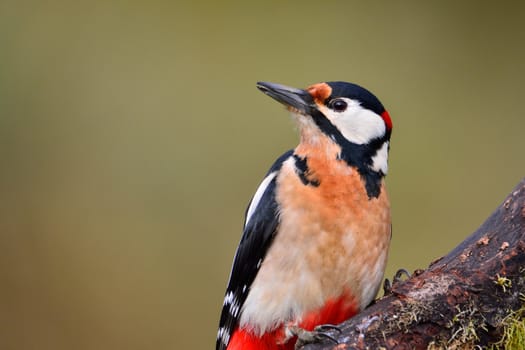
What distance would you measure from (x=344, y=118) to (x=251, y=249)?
0.59m

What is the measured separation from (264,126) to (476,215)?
1.36 meters

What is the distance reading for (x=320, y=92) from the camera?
291 centimetres

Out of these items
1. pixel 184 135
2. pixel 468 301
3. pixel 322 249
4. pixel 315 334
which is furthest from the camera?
pixel 184 135

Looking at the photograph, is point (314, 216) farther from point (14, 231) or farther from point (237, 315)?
point (14, 231)

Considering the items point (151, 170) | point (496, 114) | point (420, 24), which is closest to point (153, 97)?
point (151, 170)

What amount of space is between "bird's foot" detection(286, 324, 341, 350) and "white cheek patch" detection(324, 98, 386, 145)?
2.41 ft

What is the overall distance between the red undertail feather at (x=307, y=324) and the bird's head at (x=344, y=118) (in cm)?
50

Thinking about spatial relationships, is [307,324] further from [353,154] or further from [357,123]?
[357,123]

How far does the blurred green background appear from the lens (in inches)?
185

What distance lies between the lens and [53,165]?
495 cm

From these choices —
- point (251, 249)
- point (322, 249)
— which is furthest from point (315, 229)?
point (251, 249)

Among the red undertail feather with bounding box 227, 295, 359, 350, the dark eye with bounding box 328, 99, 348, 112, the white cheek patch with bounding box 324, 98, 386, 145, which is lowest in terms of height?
the red undertail feather with bounding box 227, 295, 359, 350

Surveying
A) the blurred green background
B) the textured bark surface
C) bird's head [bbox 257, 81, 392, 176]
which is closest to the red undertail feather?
the textured bark surface

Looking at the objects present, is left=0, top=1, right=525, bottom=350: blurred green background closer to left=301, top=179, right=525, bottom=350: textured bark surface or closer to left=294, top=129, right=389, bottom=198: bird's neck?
left=294, top=129, right=389, bottom=198: bird's neck
